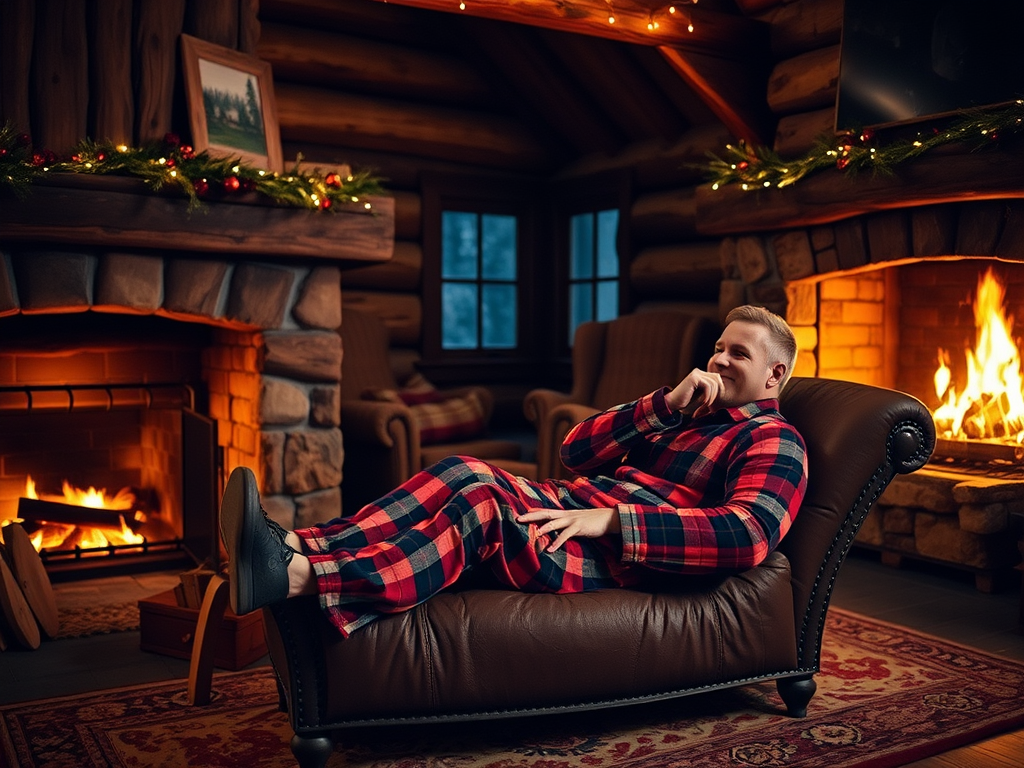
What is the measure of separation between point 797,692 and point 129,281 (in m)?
2.66

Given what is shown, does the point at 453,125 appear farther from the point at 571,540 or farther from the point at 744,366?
the point at 571,540

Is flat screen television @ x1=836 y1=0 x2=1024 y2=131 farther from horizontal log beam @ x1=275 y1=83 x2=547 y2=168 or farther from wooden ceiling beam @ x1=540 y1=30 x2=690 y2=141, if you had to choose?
horizontal log beam @ x1=275 y1=83 x2=547 y2=168

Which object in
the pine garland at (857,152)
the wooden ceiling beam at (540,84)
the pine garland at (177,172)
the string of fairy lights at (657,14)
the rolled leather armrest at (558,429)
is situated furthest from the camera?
the wooden ceiling beam at (540,84)

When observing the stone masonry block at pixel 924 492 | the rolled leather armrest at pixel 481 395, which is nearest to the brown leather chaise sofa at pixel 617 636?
the stone masonry block at pixel 924 492

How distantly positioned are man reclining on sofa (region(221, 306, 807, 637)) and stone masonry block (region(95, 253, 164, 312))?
1466mm

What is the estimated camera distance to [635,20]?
14.5 feet

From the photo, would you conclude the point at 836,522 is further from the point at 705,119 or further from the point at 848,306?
the point at 705,119

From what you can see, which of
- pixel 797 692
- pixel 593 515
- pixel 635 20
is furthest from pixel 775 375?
pixel 635 20

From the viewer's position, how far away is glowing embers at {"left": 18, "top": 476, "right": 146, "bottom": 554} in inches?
172

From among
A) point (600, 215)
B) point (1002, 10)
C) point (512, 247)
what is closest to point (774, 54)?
point (1002, 10)

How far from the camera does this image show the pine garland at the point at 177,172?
338 cm

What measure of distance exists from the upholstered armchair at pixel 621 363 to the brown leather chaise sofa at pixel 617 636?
2.09 metres

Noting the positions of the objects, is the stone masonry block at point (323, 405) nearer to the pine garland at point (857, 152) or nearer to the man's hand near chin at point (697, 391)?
the man's hand near chin at point (697, 391)

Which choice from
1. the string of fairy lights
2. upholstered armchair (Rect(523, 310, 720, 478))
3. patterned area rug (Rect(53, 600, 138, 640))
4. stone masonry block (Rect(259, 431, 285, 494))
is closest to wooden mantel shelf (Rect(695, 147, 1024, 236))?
upholstered armchair (Rect(523, 310, 720, 478))
